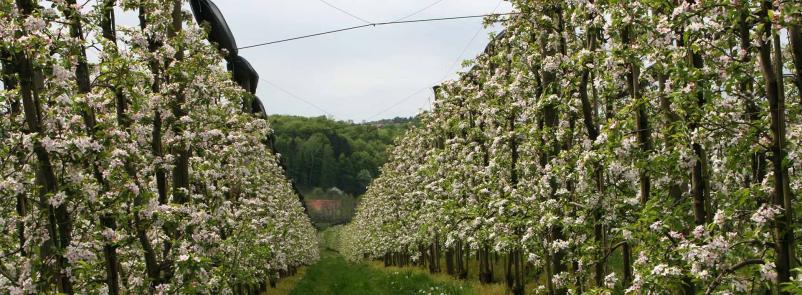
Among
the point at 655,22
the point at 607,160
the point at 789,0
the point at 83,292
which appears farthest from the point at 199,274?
the point at 789,0

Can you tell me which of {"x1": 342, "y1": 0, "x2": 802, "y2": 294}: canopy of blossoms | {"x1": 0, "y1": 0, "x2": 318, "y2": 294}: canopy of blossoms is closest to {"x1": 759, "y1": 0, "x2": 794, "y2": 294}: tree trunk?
{"x1": 342, "y1": 0, "x2": 802, "y2": 294}: canopy of blossoms

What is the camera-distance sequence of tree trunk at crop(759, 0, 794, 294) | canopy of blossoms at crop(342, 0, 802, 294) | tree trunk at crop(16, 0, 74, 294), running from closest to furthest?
tree trunk at crop(759, 0, 794, 294) → canopy of blossoms at crop(342, 0, 802, 294) → tree trunk at crop(16, 0, 74, 294)

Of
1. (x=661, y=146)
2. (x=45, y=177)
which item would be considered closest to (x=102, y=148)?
(x=45, y=177)

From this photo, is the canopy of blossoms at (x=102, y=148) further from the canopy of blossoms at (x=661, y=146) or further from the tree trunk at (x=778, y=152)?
the tree trunk at (x=778, y=152)

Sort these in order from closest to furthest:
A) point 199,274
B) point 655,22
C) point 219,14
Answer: point 655,22
point 199,274
point 219,14

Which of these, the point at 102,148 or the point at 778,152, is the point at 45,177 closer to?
the point at 102,148

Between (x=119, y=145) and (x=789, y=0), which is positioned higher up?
(x=789, y=0)

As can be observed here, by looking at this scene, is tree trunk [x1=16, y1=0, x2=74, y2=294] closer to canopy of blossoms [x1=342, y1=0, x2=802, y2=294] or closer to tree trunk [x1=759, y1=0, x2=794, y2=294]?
canopy of blossoms [x1=342, y1=0, x2=802, y2=294]

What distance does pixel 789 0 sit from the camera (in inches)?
213

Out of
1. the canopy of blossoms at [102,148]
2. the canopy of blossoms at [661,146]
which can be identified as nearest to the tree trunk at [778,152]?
the canopy of blossoms at [661,146]

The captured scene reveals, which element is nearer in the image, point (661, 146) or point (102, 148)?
point (102, 148)

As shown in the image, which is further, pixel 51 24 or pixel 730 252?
pixel 51 24

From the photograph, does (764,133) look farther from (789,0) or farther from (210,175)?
(210,175)

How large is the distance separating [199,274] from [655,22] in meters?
8.49
